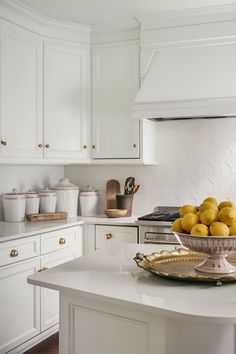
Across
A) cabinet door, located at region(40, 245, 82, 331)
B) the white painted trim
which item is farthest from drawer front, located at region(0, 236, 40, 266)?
the white painted trim

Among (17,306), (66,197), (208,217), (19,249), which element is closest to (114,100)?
(66,197)

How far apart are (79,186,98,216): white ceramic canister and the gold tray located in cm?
202

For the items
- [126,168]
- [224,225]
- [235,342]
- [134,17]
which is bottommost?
[235,342]

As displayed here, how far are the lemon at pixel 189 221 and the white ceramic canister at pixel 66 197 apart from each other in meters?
2.32

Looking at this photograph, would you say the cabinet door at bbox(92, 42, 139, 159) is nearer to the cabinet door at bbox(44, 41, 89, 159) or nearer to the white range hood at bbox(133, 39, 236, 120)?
the cabinet door at bbox(44, 41, 89, 159)

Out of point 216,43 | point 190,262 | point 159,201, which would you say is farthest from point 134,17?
point 190,262

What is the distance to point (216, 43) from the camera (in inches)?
132

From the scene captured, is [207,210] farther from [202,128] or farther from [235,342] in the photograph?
[202,128]

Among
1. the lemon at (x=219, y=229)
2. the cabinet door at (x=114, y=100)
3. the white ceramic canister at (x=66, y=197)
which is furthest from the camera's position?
the white ceramic canister at (x=66, y=197)

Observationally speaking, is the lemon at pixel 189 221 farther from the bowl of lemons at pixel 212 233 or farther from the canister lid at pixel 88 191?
the canister lid at pixel 88 191

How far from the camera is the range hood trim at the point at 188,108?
10.2ft

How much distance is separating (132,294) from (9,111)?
6.84ft

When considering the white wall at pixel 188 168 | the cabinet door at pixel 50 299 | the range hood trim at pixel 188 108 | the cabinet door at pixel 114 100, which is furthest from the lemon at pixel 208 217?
the white wall at pixel 188 168

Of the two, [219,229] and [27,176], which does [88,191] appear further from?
[219,229]
